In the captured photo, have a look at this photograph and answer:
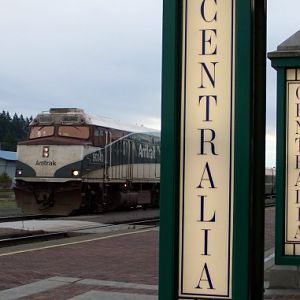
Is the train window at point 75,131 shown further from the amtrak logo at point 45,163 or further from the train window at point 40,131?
the amtrak logo at point 45,163

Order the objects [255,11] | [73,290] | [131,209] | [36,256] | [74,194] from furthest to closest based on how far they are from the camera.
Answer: [131,209] < [74,194] < [36,256] < [73,290] < [255,11]

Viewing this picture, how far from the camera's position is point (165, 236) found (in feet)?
12.1

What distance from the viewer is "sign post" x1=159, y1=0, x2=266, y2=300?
3594 millimetres

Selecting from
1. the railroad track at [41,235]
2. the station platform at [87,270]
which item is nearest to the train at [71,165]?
the railroad track at [41,235]

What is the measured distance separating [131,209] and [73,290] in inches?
898

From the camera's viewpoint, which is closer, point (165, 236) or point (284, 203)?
point (165, 236)

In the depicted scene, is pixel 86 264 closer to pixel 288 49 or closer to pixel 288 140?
pixel 288 140

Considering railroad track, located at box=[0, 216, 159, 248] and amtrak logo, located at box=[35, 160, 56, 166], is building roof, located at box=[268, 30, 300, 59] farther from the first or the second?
amtrak logo, located at box=[35, 160, 56, 166]

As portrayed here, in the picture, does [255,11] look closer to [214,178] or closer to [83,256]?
[214,178]

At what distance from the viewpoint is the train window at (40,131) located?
82.7 ft

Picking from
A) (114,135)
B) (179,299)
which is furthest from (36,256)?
(114,135)

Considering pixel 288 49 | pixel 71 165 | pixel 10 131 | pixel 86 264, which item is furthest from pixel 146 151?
pixel 10 131

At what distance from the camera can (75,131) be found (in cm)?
2494

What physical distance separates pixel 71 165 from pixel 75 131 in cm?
188
